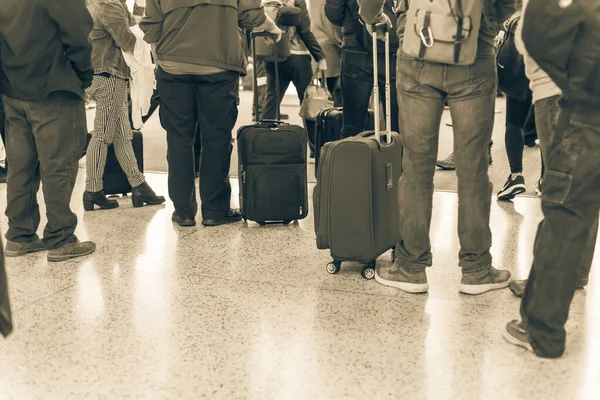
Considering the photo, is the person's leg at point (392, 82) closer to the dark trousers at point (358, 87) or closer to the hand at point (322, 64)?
the dark trousers at point (358, 87)

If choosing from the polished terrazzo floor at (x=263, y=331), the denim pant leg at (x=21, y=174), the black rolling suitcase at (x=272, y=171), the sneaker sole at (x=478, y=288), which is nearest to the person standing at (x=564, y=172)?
the polished terrazzo floor at (x=263, y=331)

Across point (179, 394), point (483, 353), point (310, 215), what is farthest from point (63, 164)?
point (483, 353)

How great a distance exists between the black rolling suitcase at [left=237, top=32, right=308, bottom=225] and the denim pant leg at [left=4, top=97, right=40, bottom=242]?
110cm

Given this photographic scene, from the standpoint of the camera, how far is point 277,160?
4367 millimetres

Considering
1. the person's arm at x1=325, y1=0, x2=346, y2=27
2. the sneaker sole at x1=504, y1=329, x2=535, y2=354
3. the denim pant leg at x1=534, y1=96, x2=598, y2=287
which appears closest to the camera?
the sneaker sole at x1=504, y1=329, x2=535, y2=354

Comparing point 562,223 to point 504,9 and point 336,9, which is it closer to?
point 504,9

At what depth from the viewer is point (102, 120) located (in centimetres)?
480

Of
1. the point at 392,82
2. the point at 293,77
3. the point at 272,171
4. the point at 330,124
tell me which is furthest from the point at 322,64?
the point at 272,171

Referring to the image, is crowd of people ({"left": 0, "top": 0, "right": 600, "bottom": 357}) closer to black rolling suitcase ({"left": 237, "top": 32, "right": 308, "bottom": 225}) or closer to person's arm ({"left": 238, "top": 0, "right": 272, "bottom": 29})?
person's arm ({"left": 238, "top": 0, "right": 272, "bottom": 29})

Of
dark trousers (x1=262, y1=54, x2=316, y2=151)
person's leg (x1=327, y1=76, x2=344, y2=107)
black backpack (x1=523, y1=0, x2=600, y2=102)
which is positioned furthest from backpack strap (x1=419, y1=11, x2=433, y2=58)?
person's leg (x1=327, y1=76, x2=344, y2=107)

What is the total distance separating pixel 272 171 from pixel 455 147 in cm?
143

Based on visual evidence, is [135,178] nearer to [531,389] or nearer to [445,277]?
[445,277]

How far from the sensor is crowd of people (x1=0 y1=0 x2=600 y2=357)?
2.50 metres

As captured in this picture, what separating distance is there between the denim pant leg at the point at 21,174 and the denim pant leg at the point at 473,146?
6.66 feet
